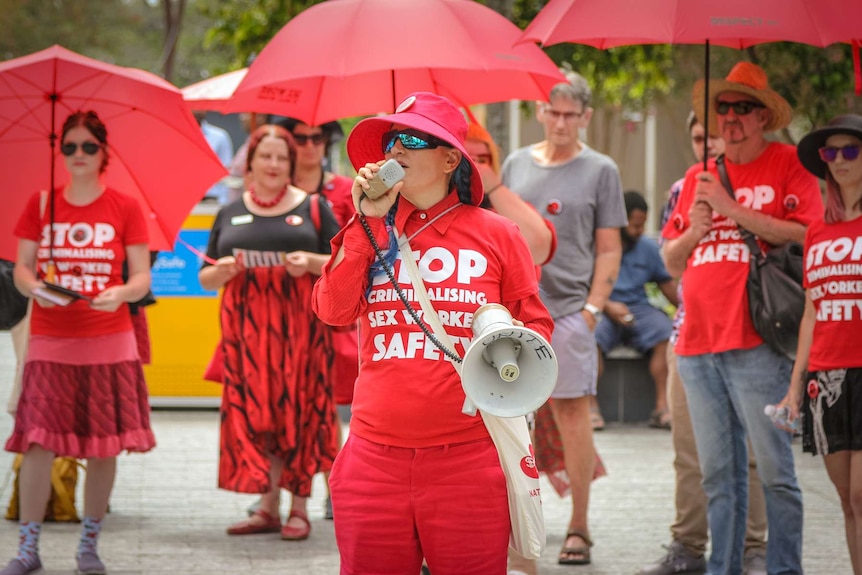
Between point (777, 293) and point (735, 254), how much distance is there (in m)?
0.28

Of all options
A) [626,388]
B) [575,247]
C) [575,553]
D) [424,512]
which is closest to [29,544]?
[575,553]

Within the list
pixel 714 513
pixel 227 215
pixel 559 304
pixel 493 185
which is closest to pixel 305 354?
pixel 227 215

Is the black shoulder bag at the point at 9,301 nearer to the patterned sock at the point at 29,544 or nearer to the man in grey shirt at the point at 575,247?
the patterned sock at the point at 29,544

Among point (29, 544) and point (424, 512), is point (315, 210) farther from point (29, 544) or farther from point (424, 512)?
point (424, 512)

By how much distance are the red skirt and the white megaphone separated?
135 inches

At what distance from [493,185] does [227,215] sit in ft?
6.62

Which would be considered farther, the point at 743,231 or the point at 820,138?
the point at 743,231

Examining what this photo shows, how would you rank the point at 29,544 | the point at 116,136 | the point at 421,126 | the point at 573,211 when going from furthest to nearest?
the point at 573,211, the point at 116,136, the point at 29,544, the point at 421,126

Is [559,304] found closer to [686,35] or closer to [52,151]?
[686,35]

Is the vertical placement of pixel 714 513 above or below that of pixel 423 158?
below

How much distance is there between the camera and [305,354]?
700cm

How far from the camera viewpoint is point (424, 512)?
3764 mm

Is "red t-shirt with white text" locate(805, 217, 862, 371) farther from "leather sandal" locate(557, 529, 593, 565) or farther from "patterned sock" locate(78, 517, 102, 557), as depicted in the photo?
"patterned sock" locate(78, 517, 102, 557)

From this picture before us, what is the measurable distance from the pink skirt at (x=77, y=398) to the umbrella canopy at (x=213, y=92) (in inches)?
137
